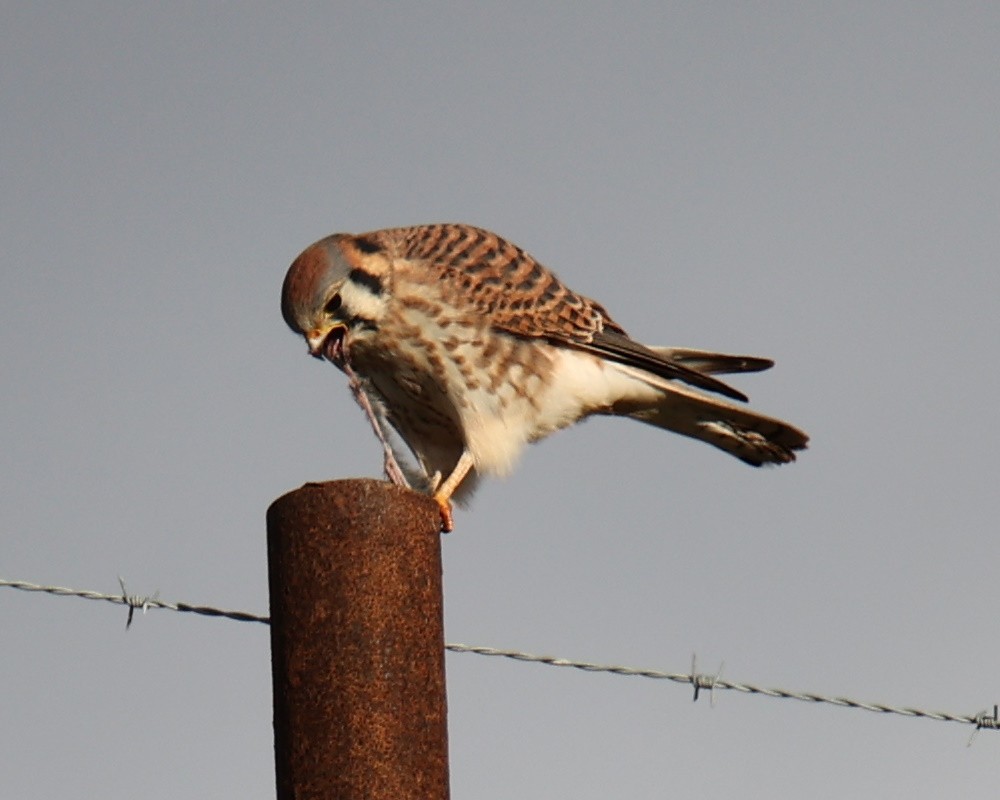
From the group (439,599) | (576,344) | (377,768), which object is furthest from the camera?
(576,344)

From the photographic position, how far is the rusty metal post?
212 centimetres

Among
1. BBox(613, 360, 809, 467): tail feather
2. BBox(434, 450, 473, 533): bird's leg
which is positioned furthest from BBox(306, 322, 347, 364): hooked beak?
BBox(613, 360, 809, 467): tail feather

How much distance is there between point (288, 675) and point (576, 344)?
249cm

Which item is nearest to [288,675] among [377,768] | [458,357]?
[377,768]

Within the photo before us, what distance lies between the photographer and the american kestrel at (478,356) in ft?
13.9

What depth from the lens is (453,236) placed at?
4617 mm

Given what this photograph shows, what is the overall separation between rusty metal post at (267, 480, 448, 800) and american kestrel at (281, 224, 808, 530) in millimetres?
1871

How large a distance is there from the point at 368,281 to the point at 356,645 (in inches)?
85.6

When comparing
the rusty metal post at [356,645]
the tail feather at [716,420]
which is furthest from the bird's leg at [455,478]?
the rusty metal post at [356,645]

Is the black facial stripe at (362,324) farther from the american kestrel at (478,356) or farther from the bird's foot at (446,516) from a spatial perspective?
the bird's foot at (446,516)

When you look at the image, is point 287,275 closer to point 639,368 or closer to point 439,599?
point 639,368

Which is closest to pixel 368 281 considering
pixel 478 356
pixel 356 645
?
pixel 478 356

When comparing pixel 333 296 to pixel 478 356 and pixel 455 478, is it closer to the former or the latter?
pixel 478 356

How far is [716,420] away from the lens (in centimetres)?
462
